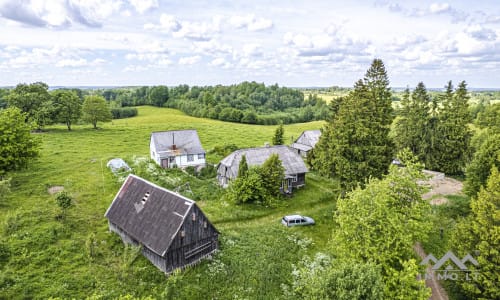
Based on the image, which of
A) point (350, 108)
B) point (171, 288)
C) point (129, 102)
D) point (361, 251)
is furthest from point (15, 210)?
point (129, 102)

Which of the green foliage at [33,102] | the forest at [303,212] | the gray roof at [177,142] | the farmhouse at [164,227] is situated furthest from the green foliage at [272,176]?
the green foliage at [33,102]

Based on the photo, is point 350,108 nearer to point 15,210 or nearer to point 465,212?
point 465,212

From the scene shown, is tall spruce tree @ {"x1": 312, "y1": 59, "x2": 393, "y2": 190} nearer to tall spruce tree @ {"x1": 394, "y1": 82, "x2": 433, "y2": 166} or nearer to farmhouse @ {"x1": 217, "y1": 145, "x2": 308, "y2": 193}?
farmhouse @ {"x1": 217, "y1": 145, "x2": 308, "y2": 193}

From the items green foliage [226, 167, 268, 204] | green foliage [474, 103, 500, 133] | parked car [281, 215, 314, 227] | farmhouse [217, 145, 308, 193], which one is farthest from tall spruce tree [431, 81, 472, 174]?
green foliage [226, 167, 268, 204]

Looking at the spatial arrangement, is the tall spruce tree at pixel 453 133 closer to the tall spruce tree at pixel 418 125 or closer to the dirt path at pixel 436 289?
the tall spruce tree at pixel 418 125

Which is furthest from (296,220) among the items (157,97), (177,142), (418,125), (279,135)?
(157,97)

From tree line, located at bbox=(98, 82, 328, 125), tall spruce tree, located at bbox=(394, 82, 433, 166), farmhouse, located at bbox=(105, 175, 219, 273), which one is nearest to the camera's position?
farmhouse, located at bbox=(105, 175, 219, 273)
